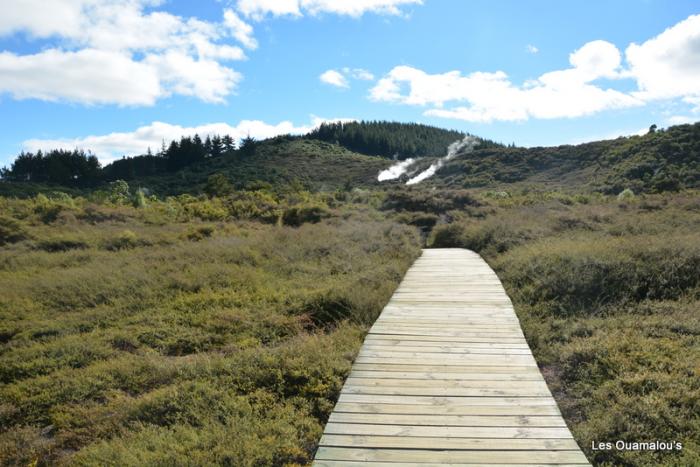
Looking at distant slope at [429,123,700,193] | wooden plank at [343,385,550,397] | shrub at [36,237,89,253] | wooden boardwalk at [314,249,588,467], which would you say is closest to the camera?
wooden boardwalk at [314,249,588,467]

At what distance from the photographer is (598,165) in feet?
Answer: 160

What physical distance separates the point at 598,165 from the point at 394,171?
28.0 m

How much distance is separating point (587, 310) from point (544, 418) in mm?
3679

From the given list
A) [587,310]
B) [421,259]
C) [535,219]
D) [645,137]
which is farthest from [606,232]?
[645,137]

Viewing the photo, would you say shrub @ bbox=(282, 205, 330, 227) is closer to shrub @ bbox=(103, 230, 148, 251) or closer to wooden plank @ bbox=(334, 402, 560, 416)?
shrub @ bbox=(103, 230, 148, 251)

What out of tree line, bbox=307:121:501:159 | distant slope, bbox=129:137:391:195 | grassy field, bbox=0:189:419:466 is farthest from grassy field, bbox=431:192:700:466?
tree line, bbox=307:121:501:159

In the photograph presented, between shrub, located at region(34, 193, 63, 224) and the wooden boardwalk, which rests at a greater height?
shrub, located at region(34, 193, 63, 224)

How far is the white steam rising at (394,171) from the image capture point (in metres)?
62.7

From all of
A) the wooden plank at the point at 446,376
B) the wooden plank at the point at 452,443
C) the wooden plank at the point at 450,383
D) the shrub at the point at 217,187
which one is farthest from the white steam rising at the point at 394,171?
the wooden plank at the point at 452,443

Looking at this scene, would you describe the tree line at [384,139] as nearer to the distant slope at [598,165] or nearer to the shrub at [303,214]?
the distant slope at [598,165]

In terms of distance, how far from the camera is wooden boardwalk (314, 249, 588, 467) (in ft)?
11.4

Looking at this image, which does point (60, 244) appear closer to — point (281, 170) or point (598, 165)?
point (598, 165)

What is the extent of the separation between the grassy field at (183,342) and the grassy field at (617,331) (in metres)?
2.42

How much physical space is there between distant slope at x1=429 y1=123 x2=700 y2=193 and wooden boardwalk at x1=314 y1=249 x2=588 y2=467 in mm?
34554
